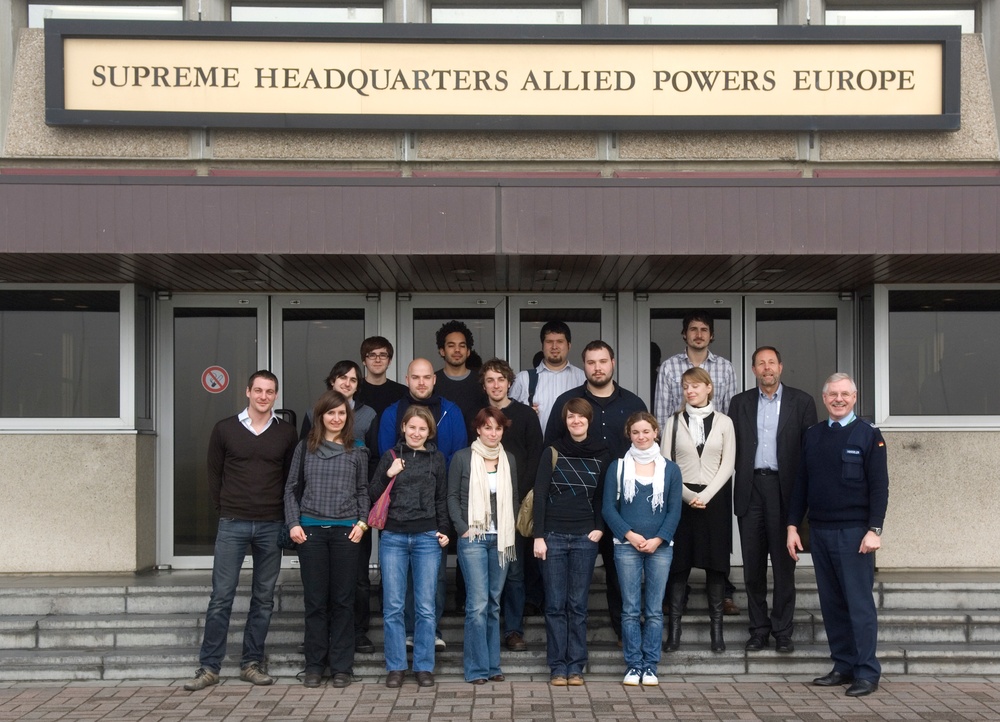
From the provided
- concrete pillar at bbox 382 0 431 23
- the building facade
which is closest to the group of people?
the building facade

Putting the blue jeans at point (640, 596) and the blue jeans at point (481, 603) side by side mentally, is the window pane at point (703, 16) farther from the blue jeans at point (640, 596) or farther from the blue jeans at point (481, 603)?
the blue jeans at point (481, 603)

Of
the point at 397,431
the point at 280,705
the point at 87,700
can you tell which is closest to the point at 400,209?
the point at 397,431

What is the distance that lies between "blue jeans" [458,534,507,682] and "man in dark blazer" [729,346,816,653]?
1.65 m

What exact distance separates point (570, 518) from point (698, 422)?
110cm

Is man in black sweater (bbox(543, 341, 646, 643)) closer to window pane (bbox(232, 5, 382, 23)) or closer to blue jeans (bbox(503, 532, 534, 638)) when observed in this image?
blue jeans (bbox(503, 532, 534, 638))

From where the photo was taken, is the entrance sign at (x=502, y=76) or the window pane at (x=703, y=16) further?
the window pane at (x=703, y=16)

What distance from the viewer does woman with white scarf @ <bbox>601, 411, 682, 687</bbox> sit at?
666 cm

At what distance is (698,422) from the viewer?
7090mm

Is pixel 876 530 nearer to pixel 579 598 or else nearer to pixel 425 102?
pixel 579 598

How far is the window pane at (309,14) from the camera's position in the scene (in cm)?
948

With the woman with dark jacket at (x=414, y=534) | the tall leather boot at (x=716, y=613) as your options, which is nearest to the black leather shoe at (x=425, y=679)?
the woman with dark jacket at (x=414, y=534)

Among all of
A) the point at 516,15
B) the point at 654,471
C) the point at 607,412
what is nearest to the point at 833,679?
the point at 654,471

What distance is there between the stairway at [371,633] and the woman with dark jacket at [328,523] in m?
0.40

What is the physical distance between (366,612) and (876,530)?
10.7 feet
